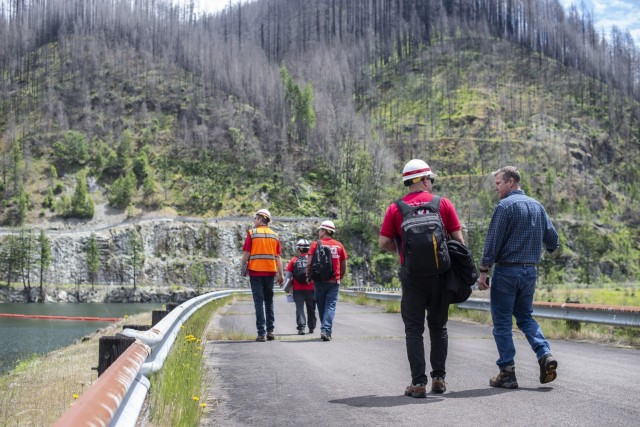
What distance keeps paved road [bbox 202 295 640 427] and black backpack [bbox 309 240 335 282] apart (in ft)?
5.69


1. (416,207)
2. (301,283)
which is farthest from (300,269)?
(416,207)

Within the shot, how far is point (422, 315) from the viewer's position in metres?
6.30

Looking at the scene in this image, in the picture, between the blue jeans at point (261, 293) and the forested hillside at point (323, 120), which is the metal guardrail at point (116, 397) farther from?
the forested hillside at point (323, 120)

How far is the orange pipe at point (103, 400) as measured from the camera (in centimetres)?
193

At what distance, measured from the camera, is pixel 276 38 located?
649ft

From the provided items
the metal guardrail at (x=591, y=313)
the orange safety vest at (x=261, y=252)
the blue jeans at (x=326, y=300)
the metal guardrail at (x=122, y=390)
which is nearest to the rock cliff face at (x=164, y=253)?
the blue jeans at (x=326, y=300)

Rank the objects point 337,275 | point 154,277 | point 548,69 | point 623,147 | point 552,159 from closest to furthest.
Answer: point 337,275 → point 154,277 → point 552,159 → point 623,147 → point 548,69

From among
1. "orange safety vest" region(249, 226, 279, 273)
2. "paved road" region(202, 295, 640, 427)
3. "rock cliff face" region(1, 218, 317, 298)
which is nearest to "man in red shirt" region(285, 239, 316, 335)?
"orange safety vest" region(249, 226, 279, 273)

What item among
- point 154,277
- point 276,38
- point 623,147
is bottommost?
point 154,277

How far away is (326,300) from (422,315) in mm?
6199

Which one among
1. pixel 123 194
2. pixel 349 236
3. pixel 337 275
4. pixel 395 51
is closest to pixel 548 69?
pixel 395 51

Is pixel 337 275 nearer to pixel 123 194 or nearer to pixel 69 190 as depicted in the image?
pixel 123 194

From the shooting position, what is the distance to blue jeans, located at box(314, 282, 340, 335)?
1209 centimetres

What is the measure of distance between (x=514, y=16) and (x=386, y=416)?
200868mm
